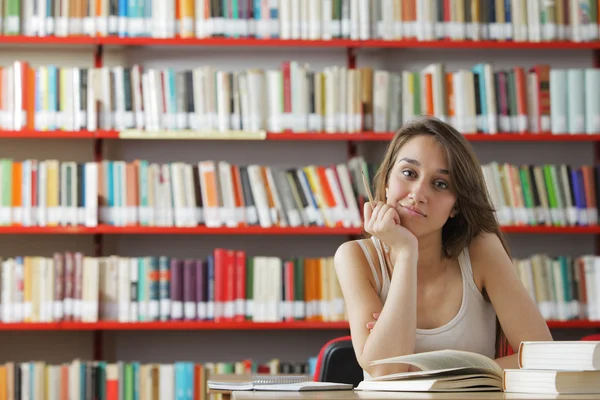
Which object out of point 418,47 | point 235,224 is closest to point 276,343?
point 235,224

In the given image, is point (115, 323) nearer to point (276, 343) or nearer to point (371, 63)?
point (276, 343)

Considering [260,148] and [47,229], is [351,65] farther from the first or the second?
[47,229]

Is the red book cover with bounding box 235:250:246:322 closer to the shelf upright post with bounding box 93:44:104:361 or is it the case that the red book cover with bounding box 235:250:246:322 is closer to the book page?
the shelf upright post with bounding box 93:44:104:361

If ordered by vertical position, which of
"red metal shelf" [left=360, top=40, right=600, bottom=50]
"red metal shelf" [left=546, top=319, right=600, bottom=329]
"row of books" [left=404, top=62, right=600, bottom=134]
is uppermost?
"red metal shelf" [left=360, top=40, right=600, bottom=50]

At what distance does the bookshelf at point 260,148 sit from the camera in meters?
3.70

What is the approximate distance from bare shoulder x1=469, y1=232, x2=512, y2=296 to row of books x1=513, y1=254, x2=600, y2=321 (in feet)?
5.72

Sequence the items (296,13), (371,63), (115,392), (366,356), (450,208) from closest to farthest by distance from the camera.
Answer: (366,356) < (450,208) < (115,392) < (296,13) < (371,63)

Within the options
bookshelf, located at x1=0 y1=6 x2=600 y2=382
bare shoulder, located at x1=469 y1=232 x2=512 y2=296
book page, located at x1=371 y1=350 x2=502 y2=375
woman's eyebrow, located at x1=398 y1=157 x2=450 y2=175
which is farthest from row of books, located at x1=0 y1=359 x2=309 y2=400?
book page, located at x1=371 y1=350 x2=502 y2=375

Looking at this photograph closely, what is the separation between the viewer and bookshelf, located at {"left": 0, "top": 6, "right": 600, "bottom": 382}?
146 inches

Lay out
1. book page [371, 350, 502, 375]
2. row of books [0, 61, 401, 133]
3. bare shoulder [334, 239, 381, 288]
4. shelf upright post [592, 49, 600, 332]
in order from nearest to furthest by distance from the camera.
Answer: book page [371, 350, 502, 375] < bare shoulder [334, 239, 381, 288] < row of books [0, 61, 401, 133] < shelf upright post [592, 49, 600, 332]

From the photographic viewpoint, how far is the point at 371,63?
13.0 ft

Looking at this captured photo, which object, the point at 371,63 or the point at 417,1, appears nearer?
the point at 417,1

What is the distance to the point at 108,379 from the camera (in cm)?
343

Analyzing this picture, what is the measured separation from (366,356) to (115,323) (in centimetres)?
199
